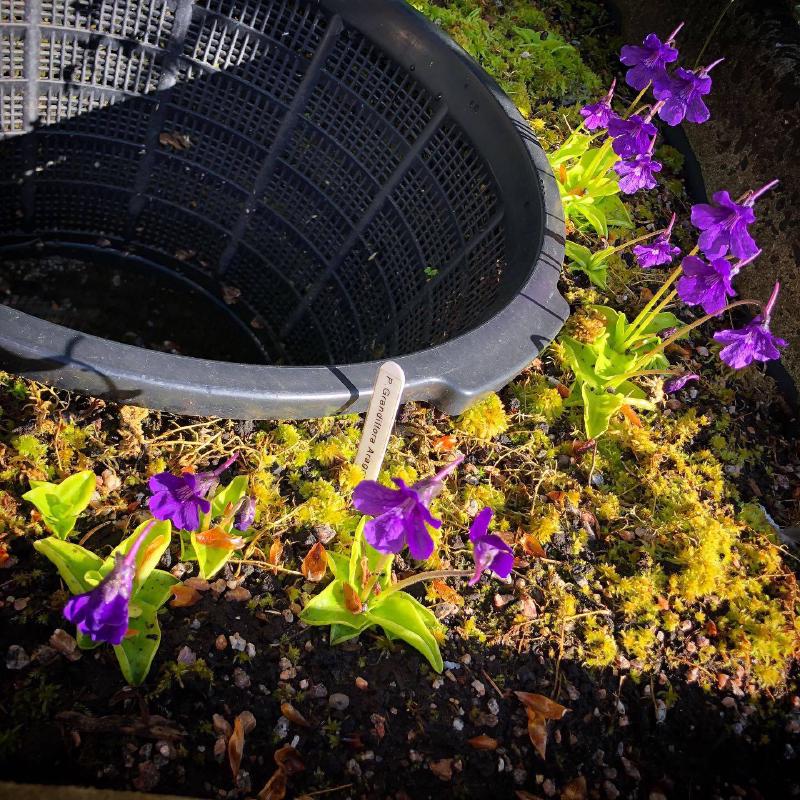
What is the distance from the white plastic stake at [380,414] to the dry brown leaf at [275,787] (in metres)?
0.60

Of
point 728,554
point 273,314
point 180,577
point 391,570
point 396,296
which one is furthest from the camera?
point 273,314

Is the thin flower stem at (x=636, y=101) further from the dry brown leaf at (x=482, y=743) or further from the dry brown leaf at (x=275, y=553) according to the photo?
the dry brown leaf at (x=482, y=743)

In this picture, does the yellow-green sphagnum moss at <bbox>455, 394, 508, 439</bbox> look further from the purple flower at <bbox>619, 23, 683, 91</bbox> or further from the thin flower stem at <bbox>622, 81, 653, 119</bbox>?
the thin flower stem at <bbox>622, 81, 653, 119</bbox>

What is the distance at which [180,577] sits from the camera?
1.58 metres

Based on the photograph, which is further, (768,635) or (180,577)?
(768,635)

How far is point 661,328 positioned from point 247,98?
1605 mm

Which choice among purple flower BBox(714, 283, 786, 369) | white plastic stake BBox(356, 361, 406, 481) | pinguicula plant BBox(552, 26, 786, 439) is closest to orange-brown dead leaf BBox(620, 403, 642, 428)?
pinguicula plant BBox(552, 26, 786, 439)

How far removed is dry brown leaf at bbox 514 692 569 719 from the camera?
63.4 inches

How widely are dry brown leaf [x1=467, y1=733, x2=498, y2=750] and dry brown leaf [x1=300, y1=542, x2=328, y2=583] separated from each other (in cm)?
48

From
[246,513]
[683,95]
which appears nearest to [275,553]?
[246,513]

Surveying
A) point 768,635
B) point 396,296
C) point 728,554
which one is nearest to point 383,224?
point 396,296

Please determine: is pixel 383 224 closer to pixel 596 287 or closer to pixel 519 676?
pixel 596 287

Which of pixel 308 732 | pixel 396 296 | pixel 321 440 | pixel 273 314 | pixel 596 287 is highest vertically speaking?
pixel 596 287

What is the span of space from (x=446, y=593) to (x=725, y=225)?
3.63 feet
